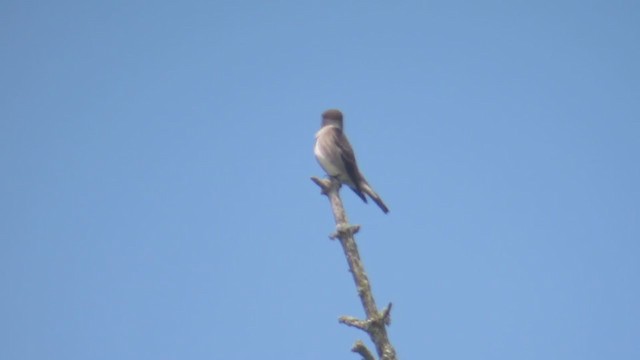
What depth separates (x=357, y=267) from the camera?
849cm

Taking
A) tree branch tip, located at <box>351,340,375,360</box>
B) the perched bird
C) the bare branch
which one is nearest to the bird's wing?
the perched bird

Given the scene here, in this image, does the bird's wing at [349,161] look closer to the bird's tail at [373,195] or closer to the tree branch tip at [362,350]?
the bird's tail at [373,195]

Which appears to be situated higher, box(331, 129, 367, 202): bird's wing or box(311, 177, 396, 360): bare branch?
box(331, 129, 367, 202): bird's wing

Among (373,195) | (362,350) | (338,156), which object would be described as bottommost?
(362,350)

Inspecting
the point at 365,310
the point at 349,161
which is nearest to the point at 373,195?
the point at 349,161

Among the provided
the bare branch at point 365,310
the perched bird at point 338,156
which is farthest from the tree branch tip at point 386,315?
the perched bird at point 338,156

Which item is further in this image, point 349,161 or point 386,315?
point 349,161

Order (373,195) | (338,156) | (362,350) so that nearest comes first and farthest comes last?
1. (362,350)
2. (373,195)
3. (338,156)

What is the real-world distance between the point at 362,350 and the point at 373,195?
16.8 ft

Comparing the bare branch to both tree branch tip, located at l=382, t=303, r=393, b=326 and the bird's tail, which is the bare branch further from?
the bird's tail

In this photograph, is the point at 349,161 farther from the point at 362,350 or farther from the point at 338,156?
the point at 362,350

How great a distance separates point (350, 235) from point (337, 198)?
0.96m

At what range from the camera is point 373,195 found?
1299 cm

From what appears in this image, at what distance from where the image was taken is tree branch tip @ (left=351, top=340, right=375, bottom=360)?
26.3 feet
